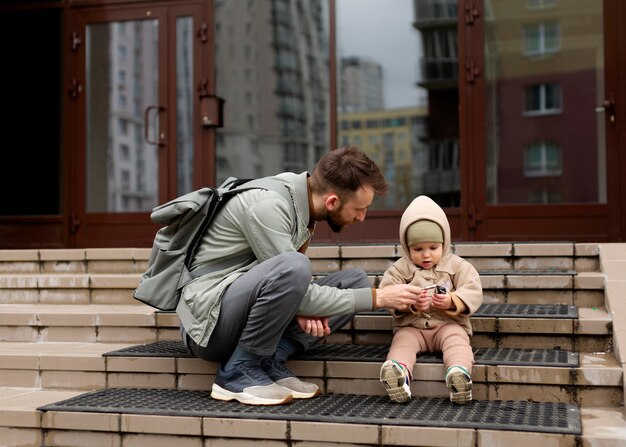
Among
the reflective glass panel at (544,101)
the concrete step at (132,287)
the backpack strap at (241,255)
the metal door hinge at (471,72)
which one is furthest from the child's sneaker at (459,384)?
the metal door hinge at (471,72)

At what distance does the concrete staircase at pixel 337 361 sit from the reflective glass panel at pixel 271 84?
8.50 feet

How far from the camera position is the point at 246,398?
376cm

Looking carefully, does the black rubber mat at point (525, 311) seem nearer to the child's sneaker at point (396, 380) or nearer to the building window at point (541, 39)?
the child's sneaker at point (396, 380)

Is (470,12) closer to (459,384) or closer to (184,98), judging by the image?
(184,98)

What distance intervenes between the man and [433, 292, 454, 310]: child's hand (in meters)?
0.17

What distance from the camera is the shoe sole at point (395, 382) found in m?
3.67

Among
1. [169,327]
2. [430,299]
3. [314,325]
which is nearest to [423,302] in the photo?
[430,299]

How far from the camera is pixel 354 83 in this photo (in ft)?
26.0

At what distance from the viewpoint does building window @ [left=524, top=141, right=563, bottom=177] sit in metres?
7.20

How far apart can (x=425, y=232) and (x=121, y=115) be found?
16.8 ft

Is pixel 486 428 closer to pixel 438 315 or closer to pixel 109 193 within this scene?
pixel 438 315

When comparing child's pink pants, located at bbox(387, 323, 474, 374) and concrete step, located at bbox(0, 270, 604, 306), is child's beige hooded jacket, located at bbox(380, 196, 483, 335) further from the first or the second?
concrete step, located at bbox(0, 270, 604, 306)

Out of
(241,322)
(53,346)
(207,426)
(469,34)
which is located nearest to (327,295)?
(241,322)

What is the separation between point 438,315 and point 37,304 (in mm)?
3324
